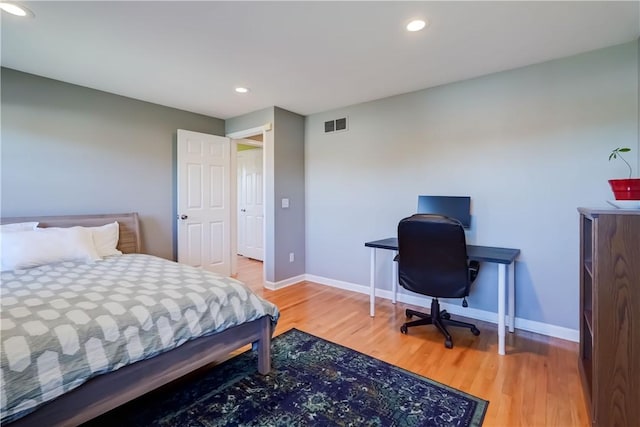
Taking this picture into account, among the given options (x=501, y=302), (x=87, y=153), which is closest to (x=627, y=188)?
(x=501, y=302)

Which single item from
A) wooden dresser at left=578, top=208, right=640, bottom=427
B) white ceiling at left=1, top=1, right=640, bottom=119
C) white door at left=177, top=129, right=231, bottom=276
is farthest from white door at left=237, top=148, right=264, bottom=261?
wooden dresser at left=578, top=208, right=640, bottom=427

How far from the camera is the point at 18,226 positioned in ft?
8.61

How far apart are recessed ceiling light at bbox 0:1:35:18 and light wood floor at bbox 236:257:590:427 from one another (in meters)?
2.86

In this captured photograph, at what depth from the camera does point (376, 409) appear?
1672 millimetres

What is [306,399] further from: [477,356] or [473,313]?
[473,313]

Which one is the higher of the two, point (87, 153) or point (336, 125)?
point (336, 125)

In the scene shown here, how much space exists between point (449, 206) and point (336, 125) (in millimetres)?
1803

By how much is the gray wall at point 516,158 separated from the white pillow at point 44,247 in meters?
2.79

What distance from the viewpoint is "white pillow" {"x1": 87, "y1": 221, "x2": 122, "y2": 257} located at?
9.41ft

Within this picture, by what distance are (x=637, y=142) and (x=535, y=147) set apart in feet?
2.02

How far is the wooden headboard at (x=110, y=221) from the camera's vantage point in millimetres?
2820

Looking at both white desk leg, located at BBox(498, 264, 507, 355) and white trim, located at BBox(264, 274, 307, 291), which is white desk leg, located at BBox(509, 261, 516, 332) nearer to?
white desk leg, located at BBox(498, 264, 507, 355)

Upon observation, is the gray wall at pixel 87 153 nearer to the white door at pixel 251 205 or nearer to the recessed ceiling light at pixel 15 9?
the recessed ceiling light at pixel 15 9

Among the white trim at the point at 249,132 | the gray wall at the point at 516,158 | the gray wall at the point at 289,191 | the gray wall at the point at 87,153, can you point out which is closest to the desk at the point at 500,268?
the gray wall at the point at 516,158
